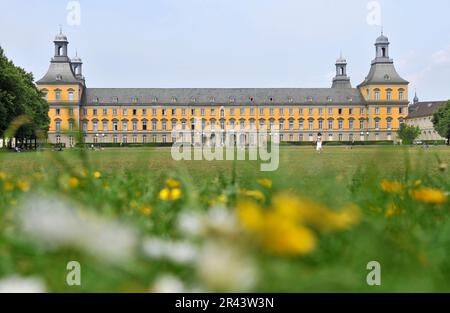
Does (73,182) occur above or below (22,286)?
above

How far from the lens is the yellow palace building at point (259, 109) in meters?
73.2

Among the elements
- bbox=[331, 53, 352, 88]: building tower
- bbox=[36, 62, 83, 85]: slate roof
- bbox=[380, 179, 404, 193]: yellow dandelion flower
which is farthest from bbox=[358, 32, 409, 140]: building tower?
bbox=[380, 179, 404, 193]: yellow dandelion flower

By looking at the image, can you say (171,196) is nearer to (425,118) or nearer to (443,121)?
(443,121)

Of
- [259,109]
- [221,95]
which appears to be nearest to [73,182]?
[221,95]

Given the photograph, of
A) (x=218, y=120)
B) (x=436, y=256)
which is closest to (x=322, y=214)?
(x=436, y=256)

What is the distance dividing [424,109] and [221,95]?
3719 centimetres

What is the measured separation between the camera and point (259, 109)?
7462cm

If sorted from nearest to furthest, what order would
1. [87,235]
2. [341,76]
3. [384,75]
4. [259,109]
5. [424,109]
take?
[87,235]
[384,75]
[259,109]
[341,76]
[424,109]

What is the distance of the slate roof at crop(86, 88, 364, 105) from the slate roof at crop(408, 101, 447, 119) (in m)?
16.3

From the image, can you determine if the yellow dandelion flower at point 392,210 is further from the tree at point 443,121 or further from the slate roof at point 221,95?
the slate roof at point 221,95

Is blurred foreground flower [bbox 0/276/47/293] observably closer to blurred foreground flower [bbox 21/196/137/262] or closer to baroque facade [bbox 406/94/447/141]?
blurred foreground flower [bbox 21/196/137/262]

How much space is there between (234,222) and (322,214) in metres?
0.11
